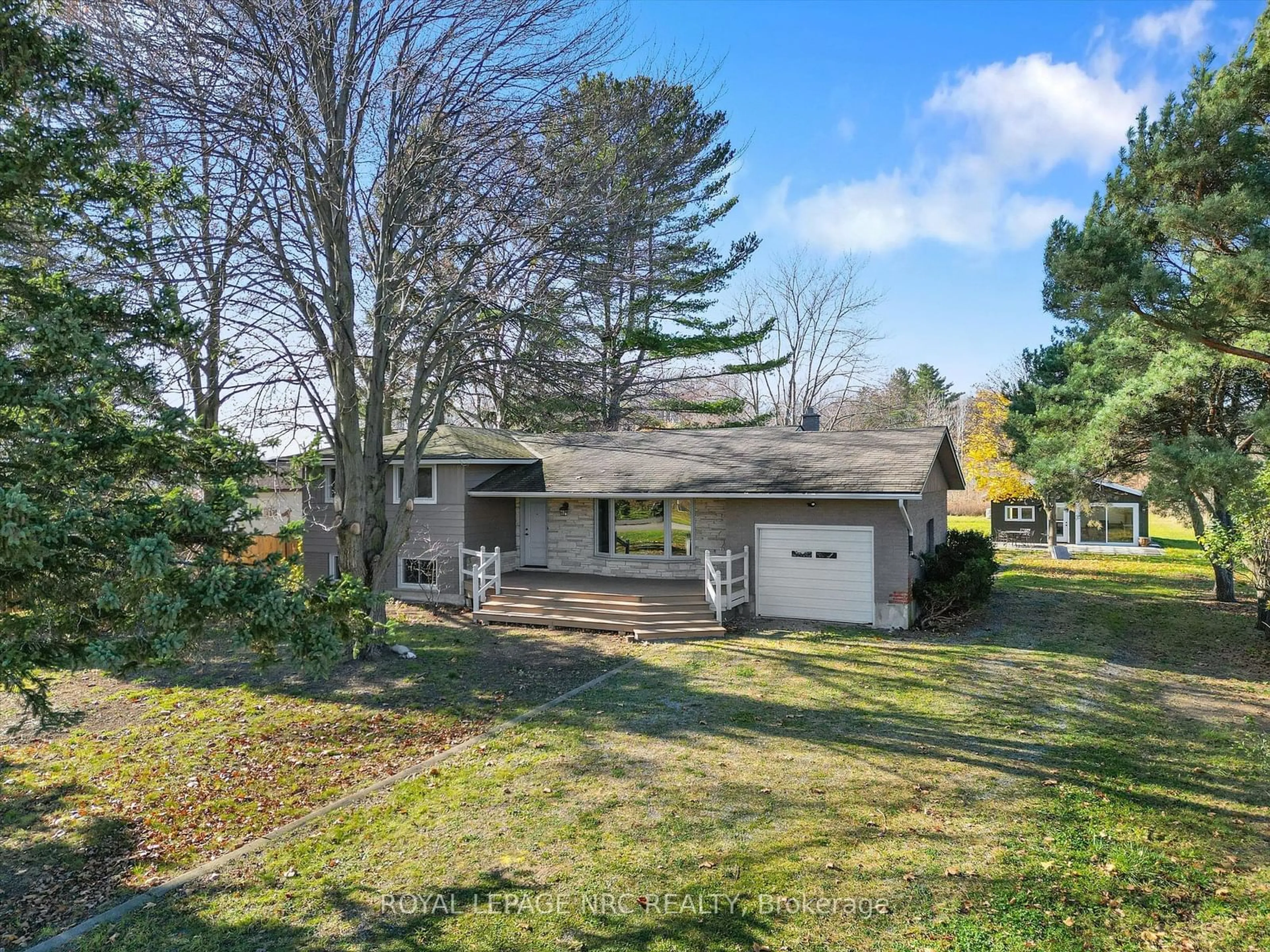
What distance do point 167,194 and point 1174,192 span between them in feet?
52.7

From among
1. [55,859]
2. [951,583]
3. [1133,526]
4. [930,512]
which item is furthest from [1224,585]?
[55,859]

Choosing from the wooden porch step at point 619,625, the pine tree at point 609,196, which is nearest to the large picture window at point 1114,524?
the pine tree at point 609,196

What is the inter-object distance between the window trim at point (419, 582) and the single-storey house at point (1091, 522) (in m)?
25.6

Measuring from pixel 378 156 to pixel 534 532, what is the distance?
393 inches

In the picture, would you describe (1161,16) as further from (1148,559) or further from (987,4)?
(1148,559)

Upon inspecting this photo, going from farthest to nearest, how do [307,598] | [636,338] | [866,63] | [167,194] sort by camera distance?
[636,338] → [866,63] → [167,194] → [307,598]

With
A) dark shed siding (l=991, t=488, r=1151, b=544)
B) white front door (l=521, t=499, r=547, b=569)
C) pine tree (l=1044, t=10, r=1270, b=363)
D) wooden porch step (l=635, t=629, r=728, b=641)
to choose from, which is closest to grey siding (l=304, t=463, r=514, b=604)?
white front door (l=521, t=499, r=547, b=569)

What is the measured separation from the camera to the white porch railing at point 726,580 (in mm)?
14078

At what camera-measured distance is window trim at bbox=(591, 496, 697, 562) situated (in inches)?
638

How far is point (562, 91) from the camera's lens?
10914mm

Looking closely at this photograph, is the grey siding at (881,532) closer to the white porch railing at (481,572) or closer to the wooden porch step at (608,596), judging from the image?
the wooden porch step at (608,596)

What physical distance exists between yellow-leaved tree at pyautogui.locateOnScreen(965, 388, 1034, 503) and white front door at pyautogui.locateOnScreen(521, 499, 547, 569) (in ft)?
61.3

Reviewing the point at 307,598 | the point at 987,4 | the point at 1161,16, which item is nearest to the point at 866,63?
the point at 987,4

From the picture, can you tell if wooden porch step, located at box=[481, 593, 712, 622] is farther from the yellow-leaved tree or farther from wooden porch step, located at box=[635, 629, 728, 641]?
the yellow-leaved tree
